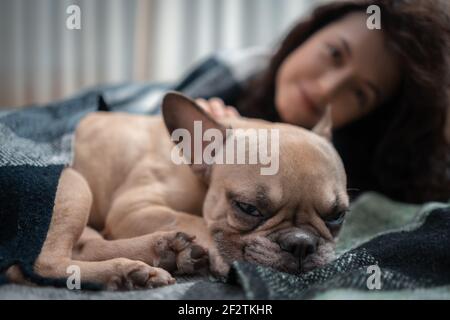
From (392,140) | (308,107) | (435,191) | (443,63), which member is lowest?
(435,191)

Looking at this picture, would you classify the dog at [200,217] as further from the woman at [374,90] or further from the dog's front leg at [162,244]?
the woman at [374,90]

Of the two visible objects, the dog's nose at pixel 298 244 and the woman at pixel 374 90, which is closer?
the dog's nose at pixel 298 244

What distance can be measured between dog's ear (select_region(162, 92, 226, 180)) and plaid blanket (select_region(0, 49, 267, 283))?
0.32m

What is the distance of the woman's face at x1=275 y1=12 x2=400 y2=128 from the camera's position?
2045mm

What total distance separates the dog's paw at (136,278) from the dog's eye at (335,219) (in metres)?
0.48

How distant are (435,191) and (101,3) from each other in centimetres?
308


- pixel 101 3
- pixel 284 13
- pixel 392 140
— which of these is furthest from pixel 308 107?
pixel 101 3

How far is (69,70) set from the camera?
4.19m

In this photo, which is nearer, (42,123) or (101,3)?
(42,123)

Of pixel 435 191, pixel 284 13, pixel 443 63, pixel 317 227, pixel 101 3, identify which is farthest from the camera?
pixel 101 3

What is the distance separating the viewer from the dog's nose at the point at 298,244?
114 centimetres

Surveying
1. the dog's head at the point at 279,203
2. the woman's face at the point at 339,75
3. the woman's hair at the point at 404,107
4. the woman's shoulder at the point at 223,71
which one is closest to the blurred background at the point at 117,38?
the woman's shoulder at the point at 223,71

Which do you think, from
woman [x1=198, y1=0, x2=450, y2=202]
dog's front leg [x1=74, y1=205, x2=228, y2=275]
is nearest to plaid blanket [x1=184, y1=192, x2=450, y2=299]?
dog's front leg [x1=74, y1=205, x2=228, y2=275]
